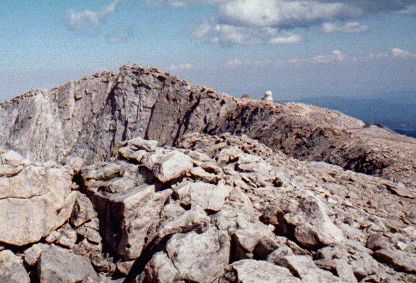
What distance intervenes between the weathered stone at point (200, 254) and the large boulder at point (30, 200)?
488 cm

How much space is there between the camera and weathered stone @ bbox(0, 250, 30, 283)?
13.6 meters

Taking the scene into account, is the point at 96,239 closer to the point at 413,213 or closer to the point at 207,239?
the point at 207,239

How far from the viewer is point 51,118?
74.4 meters

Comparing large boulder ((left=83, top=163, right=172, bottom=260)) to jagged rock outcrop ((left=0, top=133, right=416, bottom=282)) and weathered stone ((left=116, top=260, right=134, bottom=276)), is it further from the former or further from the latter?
weathered stone ((left=116, top=260, right=134, bottom=276))

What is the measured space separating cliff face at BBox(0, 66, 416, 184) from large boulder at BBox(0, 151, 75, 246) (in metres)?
36.3

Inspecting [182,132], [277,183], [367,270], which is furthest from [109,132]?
[367,270]

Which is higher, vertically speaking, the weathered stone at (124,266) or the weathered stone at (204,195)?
the weathered stone at (204,195)

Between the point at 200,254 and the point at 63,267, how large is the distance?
469cm

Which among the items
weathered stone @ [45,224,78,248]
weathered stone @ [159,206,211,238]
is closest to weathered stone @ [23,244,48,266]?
weathered stone @ [45,224,78,248]

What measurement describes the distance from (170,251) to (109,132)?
66.0m

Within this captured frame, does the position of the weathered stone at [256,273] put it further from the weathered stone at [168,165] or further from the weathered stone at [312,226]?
the weathered stone at [168,165]

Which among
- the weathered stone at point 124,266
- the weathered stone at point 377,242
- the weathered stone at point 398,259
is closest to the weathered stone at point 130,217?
the weathered stone at point 124,266

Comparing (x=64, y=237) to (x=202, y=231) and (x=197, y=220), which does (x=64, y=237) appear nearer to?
(x=197, y=220)

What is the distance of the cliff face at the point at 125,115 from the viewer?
55097 millimetres
